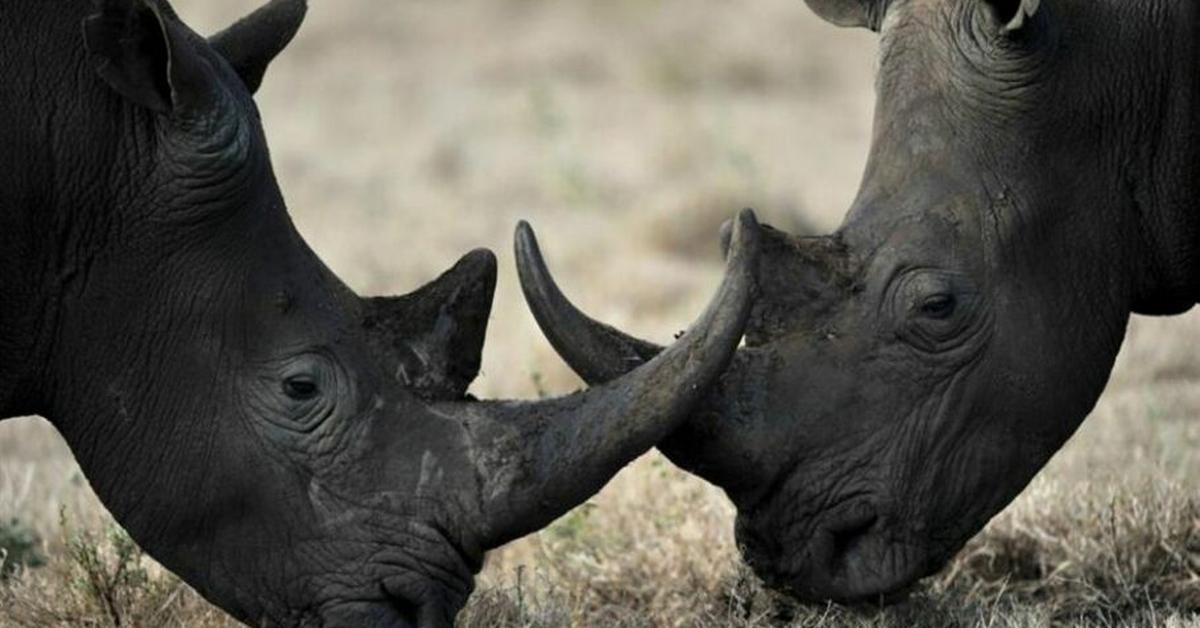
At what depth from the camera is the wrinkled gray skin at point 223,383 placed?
6.15 meters

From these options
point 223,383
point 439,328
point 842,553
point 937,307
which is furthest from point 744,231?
point 223,383

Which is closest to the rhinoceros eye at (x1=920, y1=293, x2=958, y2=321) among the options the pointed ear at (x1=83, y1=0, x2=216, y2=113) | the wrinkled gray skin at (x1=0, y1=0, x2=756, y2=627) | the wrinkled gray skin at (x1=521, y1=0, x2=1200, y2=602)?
the wrinkled gray skin at (x1=521, y1=0, x2=1200, y2=602)

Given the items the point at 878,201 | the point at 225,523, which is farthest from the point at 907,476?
the point at 225,523

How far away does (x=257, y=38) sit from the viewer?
6918 mm

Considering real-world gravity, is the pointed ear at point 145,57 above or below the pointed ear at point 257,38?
below

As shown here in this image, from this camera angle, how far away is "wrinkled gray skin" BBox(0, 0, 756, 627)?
615 centimetres

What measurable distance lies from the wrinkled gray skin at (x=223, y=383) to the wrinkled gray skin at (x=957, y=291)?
0.49m

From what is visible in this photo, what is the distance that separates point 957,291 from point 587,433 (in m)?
1.19

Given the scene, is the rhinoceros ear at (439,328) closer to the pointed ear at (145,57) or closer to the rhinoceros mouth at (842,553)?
the pointed ear at (145,57)

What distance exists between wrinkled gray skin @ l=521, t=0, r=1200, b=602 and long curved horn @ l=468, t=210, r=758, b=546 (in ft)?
1.31

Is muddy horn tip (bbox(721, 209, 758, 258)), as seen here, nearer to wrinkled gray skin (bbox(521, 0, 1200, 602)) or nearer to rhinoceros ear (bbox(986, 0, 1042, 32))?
wrinkled gray skin (bbox(521, 0, 1200, 602))

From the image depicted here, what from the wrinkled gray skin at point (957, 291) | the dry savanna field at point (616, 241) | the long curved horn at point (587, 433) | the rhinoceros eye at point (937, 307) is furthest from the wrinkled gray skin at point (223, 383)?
the dry savanna field at point (616, 241)

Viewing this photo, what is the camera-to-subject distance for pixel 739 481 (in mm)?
6641

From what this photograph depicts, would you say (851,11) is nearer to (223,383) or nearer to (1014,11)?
(1014,11)
